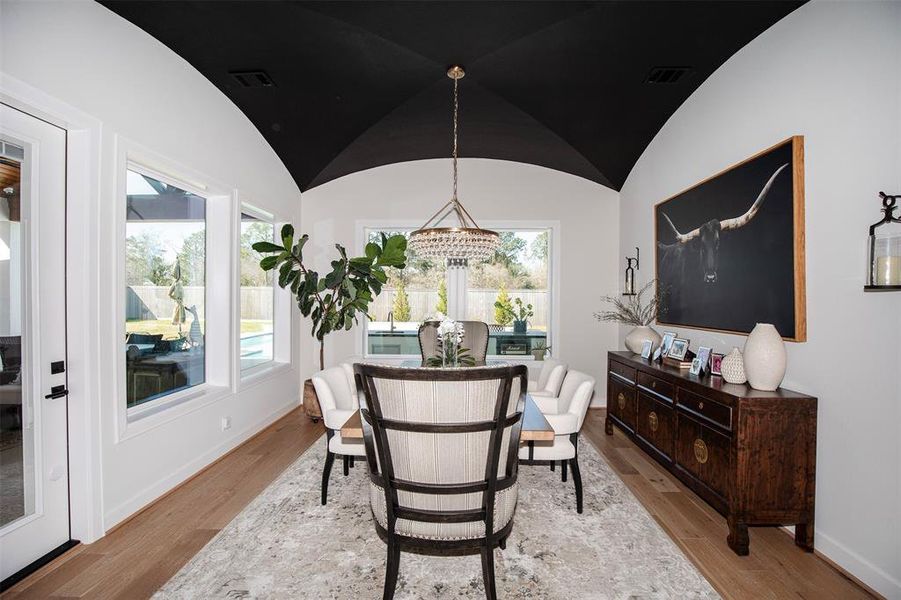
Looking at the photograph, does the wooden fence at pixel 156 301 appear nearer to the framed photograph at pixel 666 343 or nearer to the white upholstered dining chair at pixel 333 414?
the white upholstered dining chair at pixel 333 414

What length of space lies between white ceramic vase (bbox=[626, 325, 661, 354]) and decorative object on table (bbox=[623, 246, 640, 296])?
2.57 feet

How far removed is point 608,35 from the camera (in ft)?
9.25

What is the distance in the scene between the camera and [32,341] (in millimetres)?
2211

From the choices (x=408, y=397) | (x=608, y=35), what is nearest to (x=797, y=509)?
(x=408, y=397)

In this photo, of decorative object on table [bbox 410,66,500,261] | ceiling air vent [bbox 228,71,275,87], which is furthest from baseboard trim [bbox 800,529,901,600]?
ceiling air vent [bbox 228,71,275,87]

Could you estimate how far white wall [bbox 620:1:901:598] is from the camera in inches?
80.0

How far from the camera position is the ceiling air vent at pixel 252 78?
3.33 metres

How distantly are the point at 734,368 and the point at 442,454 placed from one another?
6.99 ft

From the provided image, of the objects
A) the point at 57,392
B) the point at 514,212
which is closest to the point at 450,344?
the point at 57,392

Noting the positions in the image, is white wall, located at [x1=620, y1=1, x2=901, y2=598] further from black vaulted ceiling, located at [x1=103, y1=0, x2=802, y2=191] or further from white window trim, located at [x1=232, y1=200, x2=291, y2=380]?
white window trim, located at [x1=232, y1=200, x2=291, y2=380]

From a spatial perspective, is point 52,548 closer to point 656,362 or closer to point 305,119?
point 305,119

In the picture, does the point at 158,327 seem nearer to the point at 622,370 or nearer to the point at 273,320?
the point at 273,320

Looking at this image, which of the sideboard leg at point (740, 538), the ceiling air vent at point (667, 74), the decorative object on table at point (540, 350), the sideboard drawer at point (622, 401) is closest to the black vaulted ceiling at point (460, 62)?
the ceiling air vent at point (667, 74)

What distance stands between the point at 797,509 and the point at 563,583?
142 cm
